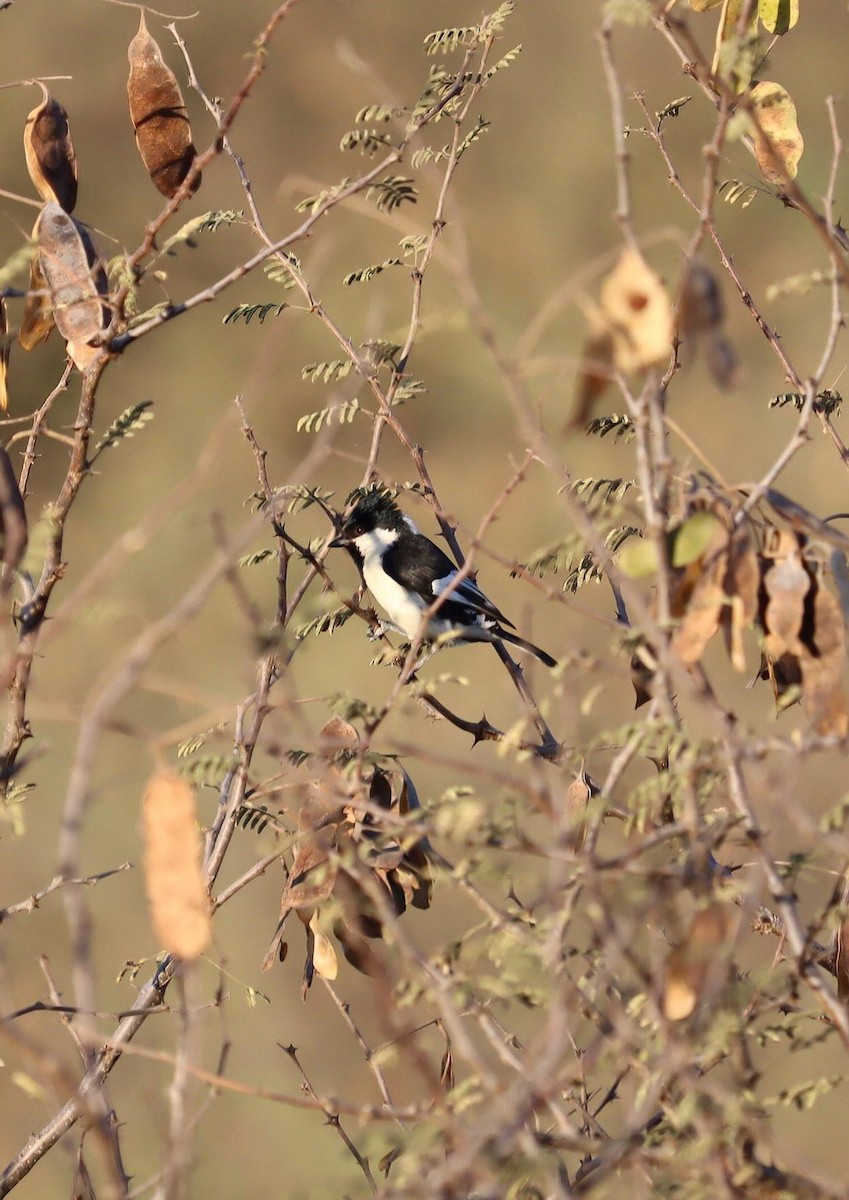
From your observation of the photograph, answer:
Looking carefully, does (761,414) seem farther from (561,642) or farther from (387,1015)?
(387,1015)

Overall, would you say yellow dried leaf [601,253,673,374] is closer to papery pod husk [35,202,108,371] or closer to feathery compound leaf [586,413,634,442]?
papery pod husk [35,202,108,371]

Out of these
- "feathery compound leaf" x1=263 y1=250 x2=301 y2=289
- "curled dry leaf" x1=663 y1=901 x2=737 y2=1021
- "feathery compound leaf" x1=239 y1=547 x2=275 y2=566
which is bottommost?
"feathery compound leaf" x1=239 y1=547 x2=275 y2=566

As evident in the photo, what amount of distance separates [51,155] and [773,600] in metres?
1.59

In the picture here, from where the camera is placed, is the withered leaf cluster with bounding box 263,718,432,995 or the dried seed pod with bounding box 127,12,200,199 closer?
the withered leaf cluster with bounding box 263,718,432,995

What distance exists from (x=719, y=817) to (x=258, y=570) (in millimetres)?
8999

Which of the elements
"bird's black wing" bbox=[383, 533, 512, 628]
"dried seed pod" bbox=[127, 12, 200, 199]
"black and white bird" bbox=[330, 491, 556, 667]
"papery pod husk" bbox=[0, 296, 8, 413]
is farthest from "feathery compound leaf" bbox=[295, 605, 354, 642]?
"bird's black wing" bbox=[383, 533, 512, 628]

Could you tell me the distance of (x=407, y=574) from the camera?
569 centimetres

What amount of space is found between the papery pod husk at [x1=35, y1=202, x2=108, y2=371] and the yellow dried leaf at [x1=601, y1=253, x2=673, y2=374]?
3.73 ft

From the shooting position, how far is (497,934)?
6.09 feet

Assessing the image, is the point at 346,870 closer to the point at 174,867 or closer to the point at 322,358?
the point at 174,867

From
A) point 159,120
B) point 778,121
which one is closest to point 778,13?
point 778,121

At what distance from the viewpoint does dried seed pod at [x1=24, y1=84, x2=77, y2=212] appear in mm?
2551

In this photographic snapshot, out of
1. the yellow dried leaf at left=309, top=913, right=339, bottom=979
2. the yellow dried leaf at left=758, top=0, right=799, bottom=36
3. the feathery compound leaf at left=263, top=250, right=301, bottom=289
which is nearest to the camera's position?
the yellow dried leaf at left=309, top=913, right=339, bottom=979

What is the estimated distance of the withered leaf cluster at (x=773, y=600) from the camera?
5.79 ft
